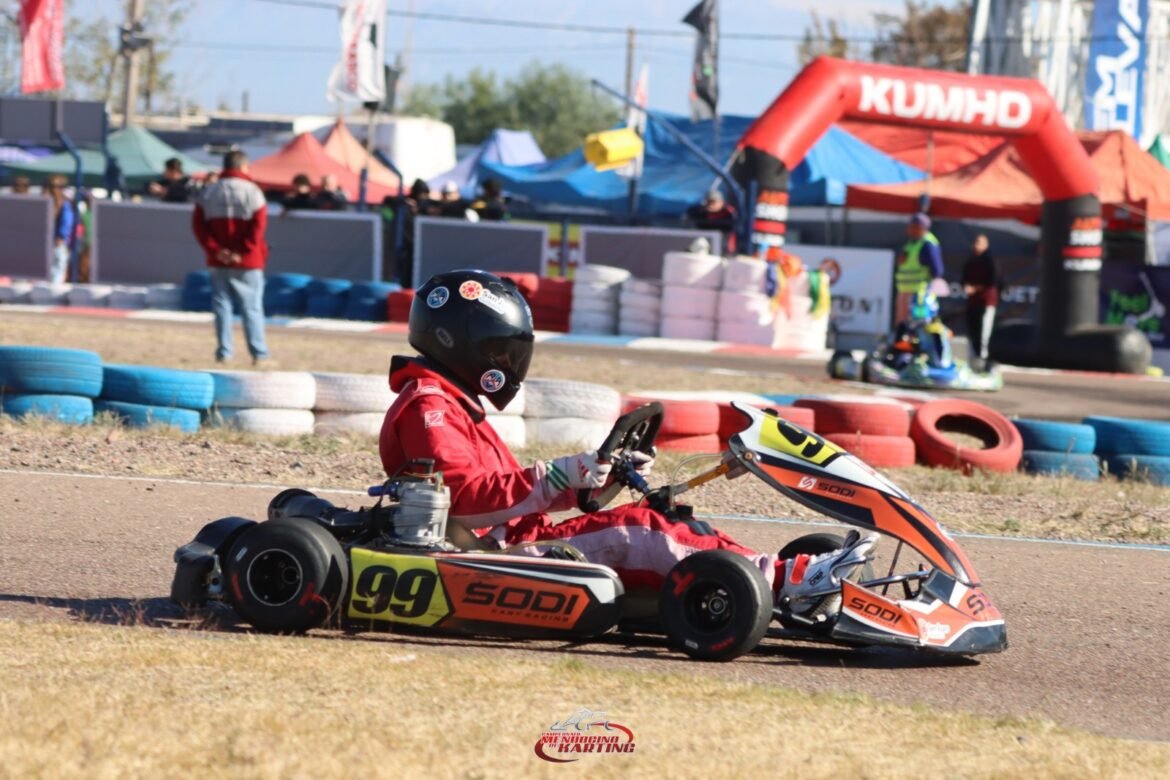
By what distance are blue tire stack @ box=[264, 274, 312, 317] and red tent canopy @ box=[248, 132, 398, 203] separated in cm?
798

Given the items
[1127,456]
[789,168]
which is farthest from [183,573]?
[789,168]

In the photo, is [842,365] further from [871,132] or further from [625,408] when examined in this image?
[871,132]

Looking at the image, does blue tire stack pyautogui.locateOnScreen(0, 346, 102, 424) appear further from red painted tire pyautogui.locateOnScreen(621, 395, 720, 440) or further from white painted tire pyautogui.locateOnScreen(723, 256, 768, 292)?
white painted tire pyautogui.locateOnScreen(723, 256, 768, 292)

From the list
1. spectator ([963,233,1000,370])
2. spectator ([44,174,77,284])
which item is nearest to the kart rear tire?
spectator ([963,233,1000,370])

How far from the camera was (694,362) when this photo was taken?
16203 millimetres

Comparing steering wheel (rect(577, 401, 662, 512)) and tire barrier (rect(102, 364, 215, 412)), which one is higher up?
steering wheel (rect(577, 401, 662, 512))

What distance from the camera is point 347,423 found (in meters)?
9.06

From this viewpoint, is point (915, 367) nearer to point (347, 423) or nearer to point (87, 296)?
point (347, 423)

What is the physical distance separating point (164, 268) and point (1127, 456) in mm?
15194

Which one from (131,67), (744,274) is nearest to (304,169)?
(131,67)

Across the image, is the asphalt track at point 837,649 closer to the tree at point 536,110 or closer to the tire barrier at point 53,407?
the tire barrier at point 53,407

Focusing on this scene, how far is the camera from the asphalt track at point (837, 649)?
14.6 feet

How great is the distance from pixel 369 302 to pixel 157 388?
1104 cm

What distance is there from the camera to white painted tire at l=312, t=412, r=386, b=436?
9008 millimetres
